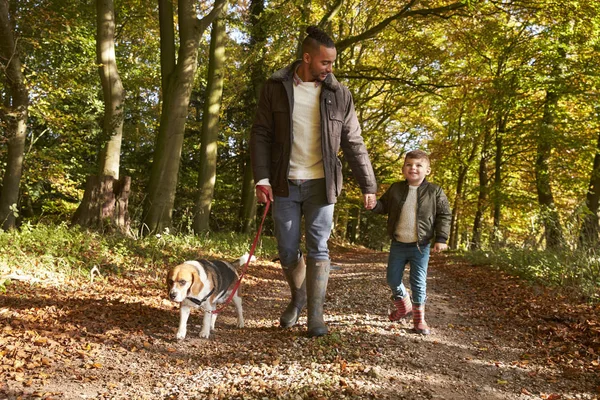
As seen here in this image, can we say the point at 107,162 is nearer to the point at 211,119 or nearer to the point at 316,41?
A: the point at 211,119

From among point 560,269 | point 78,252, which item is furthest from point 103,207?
point 560,269

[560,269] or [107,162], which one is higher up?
[107,162]

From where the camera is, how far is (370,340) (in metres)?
4.24

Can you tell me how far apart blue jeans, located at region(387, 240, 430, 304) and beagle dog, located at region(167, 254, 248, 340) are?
174 centimetres

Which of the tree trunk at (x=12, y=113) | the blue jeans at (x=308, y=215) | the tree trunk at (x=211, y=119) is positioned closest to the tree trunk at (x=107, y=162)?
the tree trunk at (x=12, y=113)

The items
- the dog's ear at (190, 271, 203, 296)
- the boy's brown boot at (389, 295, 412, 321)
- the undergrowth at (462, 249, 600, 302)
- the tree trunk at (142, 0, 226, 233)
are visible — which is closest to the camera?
the dog's ear at (190, 271, 203, 296)

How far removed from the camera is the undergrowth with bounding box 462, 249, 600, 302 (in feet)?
20.9

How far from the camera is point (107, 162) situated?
9672 mm

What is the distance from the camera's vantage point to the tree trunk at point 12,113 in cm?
1068

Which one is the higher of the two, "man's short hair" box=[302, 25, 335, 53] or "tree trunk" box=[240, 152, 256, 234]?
"man's short hair" box=[302, 25, 335, 53]

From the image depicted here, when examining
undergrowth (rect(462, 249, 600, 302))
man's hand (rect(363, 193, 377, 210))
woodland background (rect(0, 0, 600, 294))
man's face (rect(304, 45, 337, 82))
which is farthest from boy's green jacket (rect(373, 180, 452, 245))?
woodland background (rect(0, 0, 600, 294))

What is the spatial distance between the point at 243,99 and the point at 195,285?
49.7 ft

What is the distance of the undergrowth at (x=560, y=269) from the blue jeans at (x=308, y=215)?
12.4 ft

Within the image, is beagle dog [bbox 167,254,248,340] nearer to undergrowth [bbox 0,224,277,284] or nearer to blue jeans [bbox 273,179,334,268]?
blue jeans [bbox 273,179,334,268]
